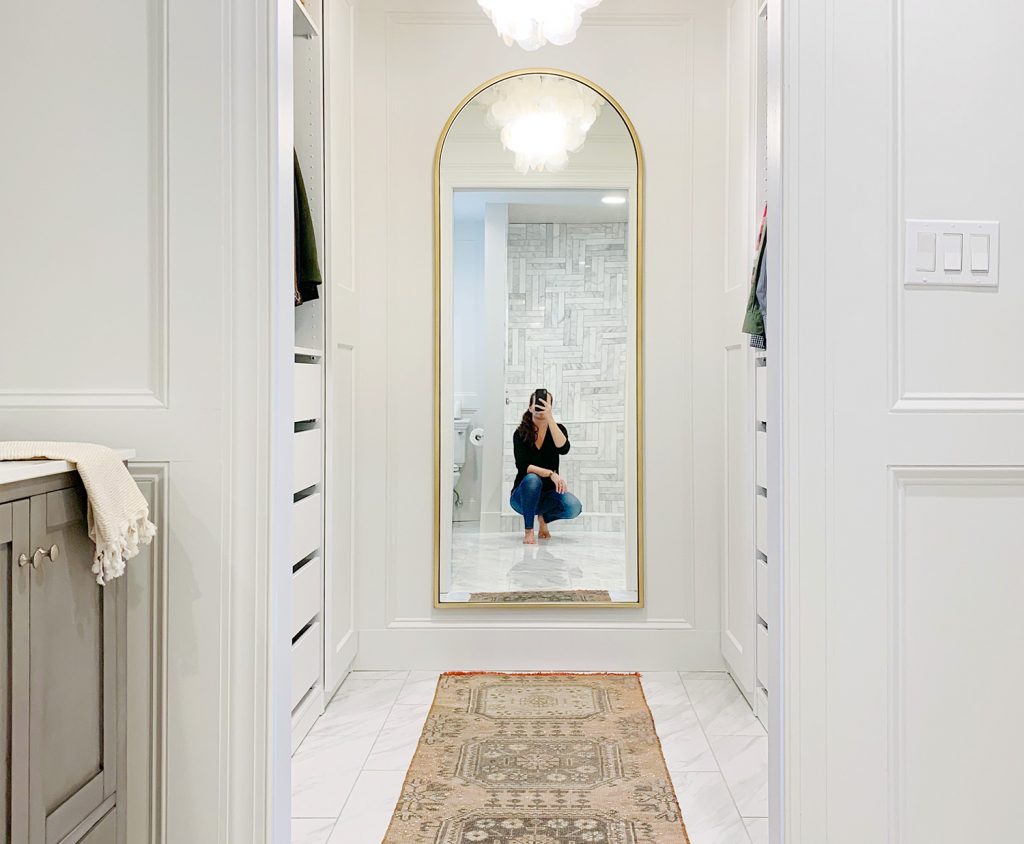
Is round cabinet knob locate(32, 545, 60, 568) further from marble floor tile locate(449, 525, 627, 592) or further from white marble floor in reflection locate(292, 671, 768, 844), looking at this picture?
marble floor tile locate(449, 525, 627, 592)

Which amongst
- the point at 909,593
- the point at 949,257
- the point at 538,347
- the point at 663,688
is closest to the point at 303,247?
the point at 538,347

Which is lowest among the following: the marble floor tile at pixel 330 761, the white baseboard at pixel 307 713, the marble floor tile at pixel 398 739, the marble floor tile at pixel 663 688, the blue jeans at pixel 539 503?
the marble floor tile at pixel 330 761

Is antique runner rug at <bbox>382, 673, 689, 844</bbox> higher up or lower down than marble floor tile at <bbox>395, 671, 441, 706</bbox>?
higher up

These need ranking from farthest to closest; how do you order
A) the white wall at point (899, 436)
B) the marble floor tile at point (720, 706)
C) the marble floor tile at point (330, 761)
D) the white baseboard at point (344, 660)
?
the white baseboard at point (344, 660)
the marble floor tile at point (720, 706)
the marble floor tile at point (330, 761)
the white wall at point (899, 436)

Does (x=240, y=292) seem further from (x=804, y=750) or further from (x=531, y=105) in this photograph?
(x=531, y=105)

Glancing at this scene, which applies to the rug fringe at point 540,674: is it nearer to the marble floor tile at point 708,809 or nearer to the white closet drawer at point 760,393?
the marble floor tile at point 708,809

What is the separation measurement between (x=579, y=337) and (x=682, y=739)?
1428mm

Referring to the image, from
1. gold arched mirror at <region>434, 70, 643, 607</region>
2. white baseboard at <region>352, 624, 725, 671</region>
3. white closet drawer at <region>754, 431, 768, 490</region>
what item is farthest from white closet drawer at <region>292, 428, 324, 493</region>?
white closet drawer at <region>754, 431, 768, 490</region>

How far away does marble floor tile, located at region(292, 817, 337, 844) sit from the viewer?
6.49ft

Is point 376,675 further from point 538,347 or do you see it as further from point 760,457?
point 760,457

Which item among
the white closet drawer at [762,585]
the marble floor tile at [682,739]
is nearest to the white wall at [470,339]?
the marble floor tile at [682,739]

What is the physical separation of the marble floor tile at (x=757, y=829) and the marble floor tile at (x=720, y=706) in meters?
0.55

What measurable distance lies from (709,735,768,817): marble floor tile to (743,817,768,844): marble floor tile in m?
0.02

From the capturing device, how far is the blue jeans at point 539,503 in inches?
128
